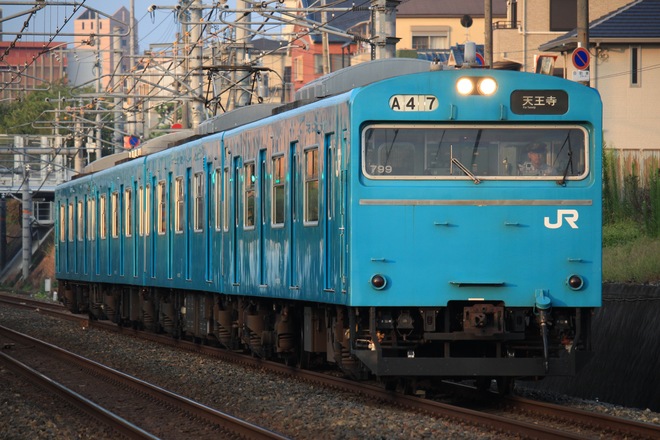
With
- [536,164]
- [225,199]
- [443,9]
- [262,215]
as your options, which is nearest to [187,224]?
[225,199]

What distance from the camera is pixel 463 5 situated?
69.9m

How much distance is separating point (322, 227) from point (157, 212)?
A: 9122 mm

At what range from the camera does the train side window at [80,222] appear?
95.0ft

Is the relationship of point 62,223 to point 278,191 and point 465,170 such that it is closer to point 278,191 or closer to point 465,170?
point 278,191

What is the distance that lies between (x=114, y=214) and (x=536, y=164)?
14519 mm

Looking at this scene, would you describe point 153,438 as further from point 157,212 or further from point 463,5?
point 463,5

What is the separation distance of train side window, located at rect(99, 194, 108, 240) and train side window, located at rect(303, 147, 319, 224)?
43.1 feet

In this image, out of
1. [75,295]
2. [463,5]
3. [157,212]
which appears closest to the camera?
[157,212]

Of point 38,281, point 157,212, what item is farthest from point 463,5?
point 157,212

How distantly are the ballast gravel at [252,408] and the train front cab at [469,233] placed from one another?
0.68 m

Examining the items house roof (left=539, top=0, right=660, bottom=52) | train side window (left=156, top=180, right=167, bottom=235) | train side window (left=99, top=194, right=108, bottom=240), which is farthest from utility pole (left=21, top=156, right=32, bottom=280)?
train side window (left=156, top=180, right=167, bottom=235)

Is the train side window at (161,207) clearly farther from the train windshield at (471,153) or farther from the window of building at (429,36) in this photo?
the window of building at (429,36)

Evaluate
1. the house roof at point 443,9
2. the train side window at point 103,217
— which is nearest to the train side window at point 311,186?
the train side window at point 103,217

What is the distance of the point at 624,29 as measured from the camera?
3584cm
